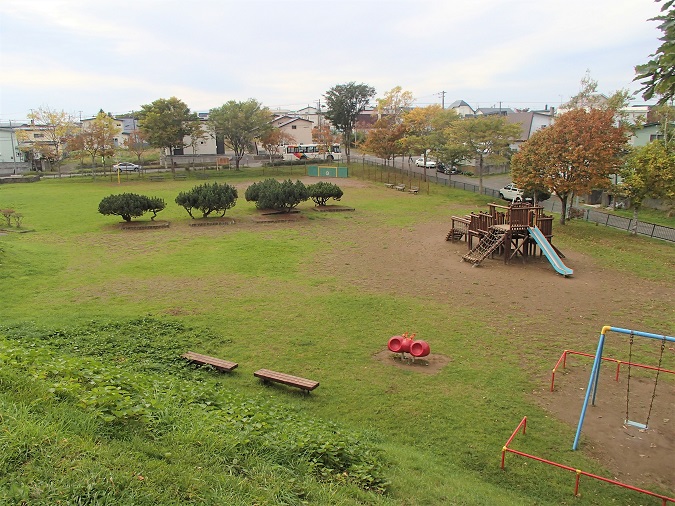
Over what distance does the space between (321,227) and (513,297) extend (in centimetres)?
1225

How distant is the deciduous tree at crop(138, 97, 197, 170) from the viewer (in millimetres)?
44875

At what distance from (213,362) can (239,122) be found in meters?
41.4

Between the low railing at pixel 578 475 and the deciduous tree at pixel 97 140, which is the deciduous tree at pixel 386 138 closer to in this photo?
the deciduous tree at pixel 97 140

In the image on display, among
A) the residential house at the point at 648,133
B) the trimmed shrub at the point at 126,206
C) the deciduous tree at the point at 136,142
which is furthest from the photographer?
the deciduous tree at the point at 136,142

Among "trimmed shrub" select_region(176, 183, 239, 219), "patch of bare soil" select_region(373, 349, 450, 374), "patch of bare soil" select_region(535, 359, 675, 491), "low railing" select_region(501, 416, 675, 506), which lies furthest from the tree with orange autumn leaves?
"low railing" select_region(501, 416, 675, 506)

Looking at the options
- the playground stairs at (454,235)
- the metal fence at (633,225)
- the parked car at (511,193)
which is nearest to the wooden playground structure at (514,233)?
the playground stairs at (454,235)

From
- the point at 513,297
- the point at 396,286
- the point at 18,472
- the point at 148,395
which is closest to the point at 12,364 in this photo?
the point at 148,395

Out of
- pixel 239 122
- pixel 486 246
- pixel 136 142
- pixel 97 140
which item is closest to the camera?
pixel 486 246

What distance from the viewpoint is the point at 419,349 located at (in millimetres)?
9875

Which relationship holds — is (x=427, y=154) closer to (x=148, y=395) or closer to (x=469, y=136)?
(x=469, y=136)

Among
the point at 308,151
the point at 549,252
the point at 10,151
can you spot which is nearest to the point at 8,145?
the point at 10,151

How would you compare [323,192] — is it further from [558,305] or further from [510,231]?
[558,305]

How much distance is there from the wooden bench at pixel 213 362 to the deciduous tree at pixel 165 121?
40.0m

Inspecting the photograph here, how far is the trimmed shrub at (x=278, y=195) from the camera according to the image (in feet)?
86.8
